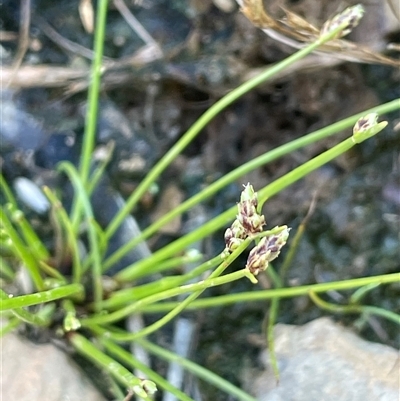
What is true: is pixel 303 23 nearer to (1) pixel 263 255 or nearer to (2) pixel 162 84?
(2) pixel 162 84

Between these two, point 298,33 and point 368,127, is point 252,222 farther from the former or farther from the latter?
point 298,33

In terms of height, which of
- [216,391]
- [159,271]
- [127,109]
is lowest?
[216,391]

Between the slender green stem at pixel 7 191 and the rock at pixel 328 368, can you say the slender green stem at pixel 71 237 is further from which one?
the rock at pixel 328 368

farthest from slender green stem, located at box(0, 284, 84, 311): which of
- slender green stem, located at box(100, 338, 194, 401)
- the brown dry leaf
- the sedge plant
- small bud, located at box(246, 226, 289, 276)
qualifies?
the brown dry leaf

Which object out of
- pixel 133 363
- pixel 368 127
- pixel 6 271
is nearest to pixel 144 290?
pixel 133 363

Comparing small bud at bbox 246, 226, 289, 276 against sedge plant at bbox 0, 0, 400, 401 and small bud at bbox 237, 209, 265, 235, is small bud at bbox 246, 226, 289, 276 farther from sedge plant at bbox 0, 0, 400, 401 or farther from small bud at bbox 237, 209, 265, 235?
sedge plant at bbox 0, 0, 400, 401

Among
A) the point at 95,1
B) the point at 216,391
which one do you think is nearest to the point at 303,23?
the point at 95,1

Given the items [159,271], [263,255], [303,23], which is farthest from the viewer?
[159,271]

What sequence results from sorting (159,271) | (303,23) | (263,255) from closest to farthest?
(263,255), (303,23), (159,271)
